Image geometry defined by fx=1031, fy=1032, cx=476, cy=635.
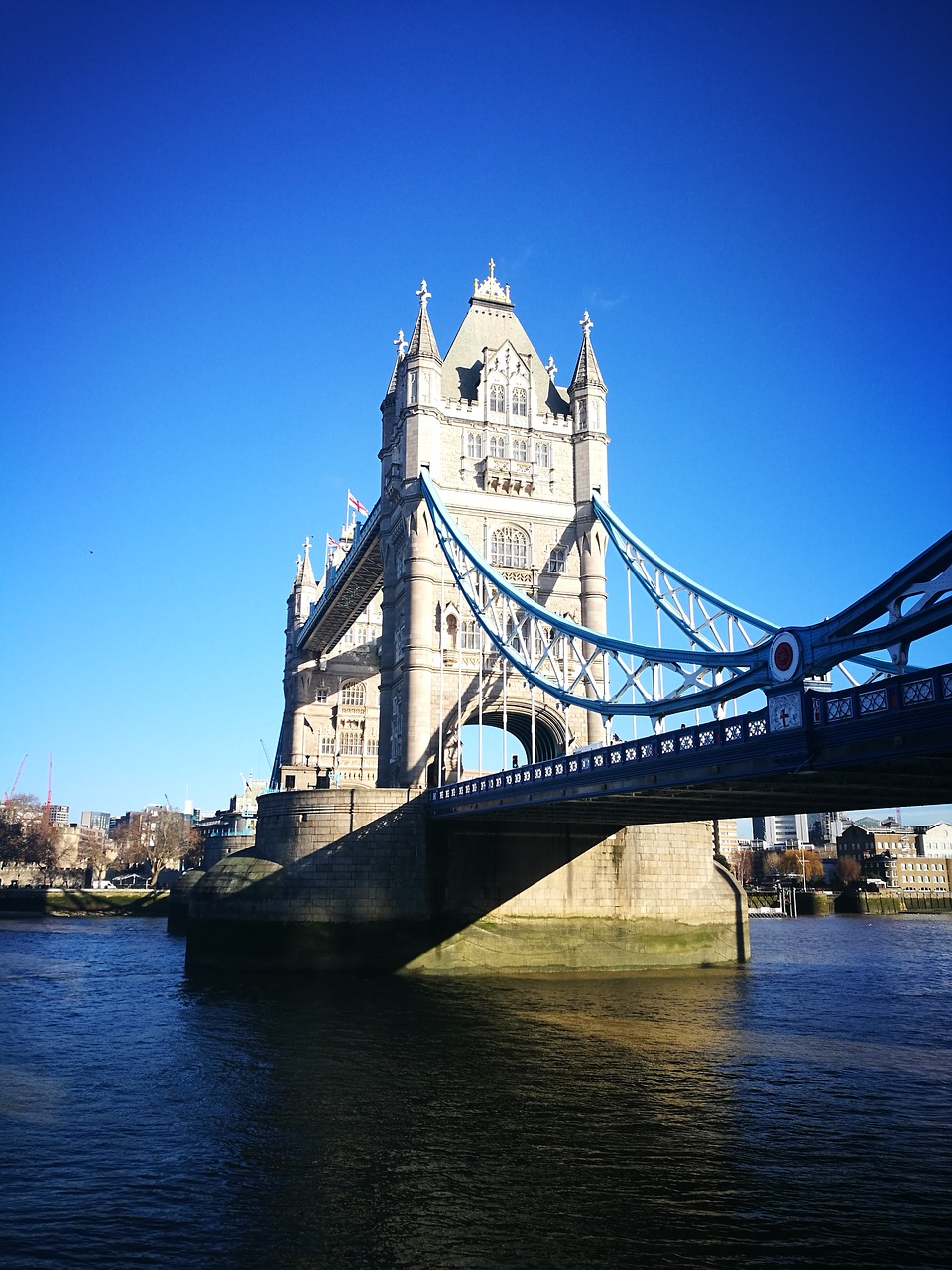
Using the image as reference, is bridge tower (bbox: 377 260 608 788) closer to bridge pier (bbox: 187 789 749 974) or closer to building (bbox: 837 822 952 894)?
bridge pier (bbox: 187 789 749 974)

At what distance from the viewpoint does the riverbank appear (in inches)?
2995

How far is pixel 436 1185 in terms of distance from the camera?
14.3m

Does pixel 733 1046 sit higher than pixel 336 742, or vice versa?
pixel 336 742

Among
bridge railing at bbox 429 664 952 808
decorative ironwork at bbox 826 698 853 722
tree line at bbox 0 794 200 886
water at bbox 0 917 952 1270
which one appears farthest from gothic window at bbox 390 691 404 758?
tree line at bbox 0 794 200 886

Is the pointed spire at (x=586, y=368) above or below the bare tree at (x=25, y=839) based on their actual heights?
above

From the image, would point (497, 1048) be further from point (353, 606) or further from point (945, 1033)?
point (353, 606)

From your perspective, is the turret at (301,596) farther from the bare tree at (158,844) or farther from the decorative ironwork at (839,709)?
the decorative ironwork at (839,709)

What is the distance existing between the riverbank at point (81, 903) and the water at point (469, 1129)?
47.6 m

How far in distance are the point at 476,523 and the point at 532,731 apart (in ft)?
39.5

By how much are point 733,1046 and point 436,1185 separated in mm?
12108

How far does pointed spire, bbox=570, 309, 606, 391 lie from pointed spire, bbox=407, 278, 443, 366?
6.95 m

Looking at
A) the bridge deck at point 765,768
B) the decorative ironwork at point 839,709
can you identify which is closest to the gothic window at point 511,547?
the bridge deck at point 765,768

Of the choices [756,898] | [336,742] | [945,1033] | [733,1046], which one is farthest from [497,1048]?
[756,898]

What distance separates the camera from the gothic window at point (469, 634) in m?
45.9
